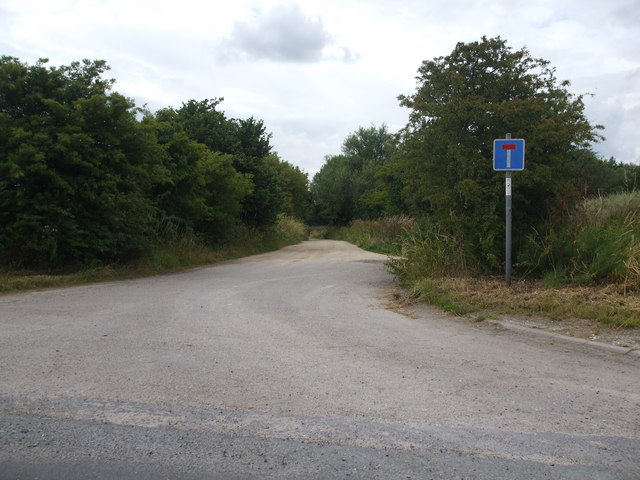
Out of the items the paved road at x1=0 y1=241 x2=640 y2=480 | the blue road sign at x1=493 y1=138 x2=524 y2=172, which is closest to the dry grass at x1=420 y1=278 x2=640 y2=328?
the paved road at x1=0 y1=241 x2=640 y2=480

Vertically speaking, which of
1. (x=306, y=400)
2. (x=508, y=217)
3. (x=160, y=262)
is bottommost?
(x=306, y=400)

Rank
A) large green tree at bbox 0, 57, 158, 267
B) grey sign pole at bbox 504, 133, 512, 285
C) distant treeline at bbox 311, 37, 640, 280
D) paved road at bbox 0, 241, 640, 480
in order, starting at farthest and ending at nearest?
large green tree at bbox 0, 57, 158, 267, distant treeline at bbox 311, 37, 640, 280, grey sign pole at bbox 504, 133, 512, 285, paved road at bbox 0, 241, 640, 480

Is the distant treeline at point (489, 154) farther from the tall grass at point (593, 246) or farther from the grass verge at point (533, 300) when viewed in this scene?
the grass verge at point (533, 300)

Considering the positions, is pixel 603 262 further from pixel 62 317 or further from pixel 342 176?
pixel 342 176

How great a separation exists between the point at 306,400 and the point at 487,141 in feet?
27.4

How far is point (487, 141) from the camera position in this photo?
11023 mm

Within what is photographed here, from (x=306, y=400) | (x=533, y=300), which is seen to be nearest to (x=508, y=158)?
(x=533, y=300)

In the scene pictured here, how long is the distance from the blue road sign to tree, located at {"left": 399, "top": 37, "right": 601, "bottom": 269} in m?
0.90

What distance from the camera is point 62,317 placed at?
7973 millimetres

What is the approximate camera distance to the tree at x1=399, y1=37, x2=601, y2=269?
10523 mm

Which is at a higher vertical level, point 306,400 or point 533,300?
point 533,300

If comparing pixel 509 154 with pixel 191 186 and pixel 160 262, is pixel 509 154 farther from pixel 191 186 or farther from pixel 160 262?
pixel 191 186

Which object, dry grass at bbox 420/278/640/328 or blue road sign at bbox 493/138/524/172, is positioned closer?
dry grass at bbox 420/278/640/328

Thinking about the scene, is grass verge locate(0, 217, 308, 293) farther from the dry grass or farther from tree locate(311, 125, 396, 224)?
tree locate(311, 125, 396, 224)
